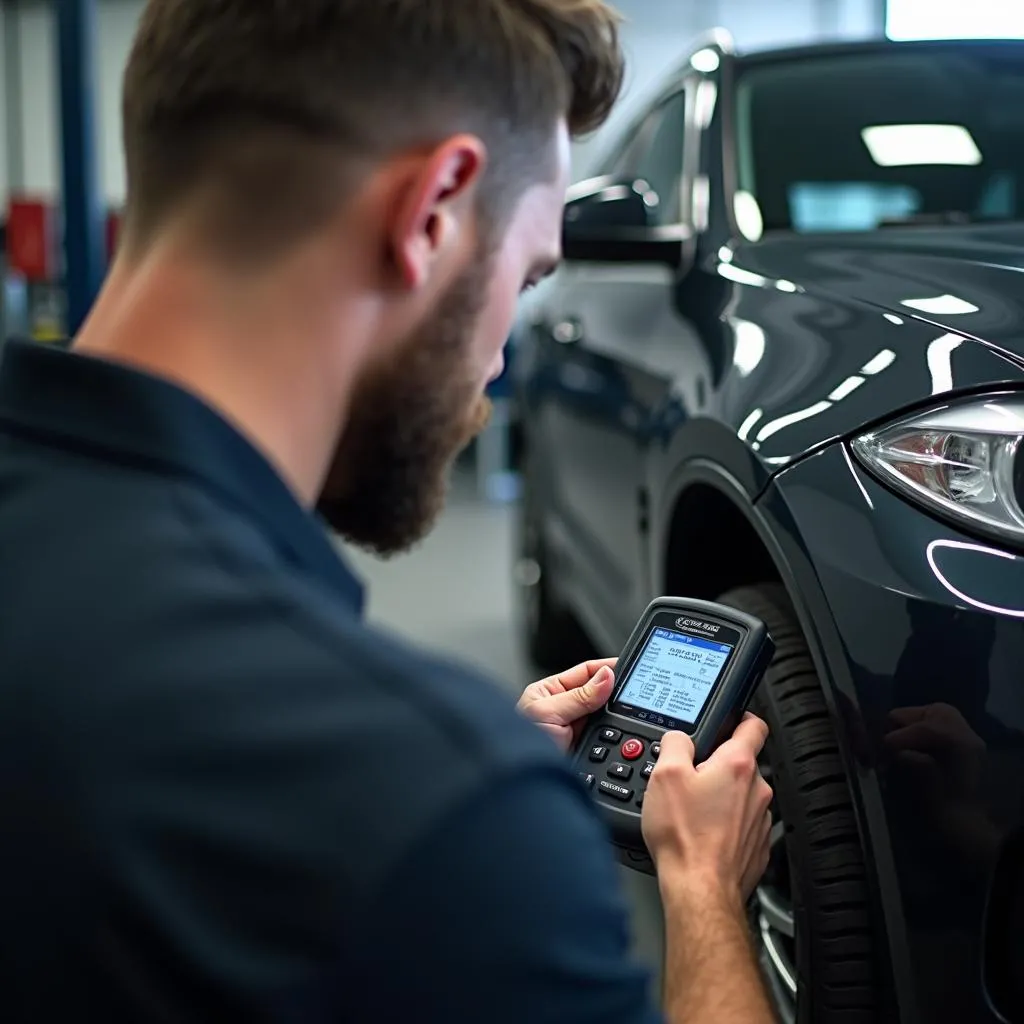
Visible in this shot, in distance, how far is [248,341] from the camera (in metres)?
0.75

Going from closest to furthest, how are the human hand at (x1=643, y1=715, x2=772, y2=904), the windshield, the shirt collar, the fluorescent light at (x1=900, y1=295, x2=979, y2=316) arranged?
the shirt collar → the human hand at (x1=643, y1=715, x2=772, y2=904) → the fluorescent light at (x1=900, y1=295, x2=979, y2=316) → the windshield

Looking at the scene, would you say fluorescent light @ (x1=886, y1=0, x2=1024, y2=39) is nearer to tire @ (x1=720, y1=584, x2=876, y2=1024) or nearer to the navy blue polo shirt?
tire @ (x1=720, y1=584, x2=876, y2=1024)

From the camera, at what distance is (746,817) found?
111 cm

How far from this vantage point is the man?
58cm

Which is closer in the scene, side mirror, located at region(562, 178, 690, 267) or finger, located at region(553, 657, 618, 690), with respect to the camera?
finger, located at region(553, 657, 618, 690)

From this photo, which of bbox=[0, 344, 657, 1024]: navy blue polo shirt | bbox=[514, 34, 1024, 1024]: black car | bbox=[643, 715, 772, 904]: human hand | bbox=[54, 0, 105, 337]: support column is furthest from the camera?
bbox=[54, 0, 105, 337]: support column

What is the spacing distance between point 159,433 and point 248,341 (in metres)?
0.08

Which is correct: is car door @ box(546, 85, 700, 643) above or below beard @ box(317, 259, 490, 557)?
below

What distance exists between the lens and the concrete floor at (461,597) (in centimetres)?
378

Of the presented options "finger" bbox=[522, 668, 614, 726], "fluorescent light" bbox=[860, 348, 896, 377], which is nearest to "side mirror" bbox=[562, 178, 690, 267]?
"fluorescent light" bbox=[860, 348, 896, 377]

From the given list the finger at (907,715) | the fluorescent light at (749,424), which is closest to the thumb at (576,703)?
the finger at (907,715)

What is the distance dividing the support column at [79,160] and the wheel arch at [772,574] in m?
3.46

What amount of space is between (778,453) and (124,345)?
2.85 feet

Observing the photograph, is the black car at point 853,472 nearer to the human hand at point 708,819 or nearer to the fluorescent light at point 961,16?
the human hand at point 708,819
